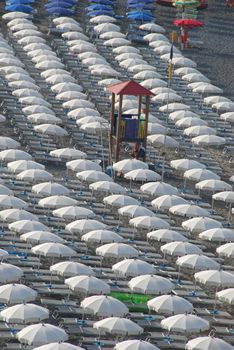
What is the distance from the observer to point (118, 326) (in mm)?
47125

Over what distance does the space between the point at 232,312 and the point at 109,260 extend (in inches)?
210

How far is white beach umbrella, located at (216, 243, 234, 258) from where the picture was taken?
54.6 meters

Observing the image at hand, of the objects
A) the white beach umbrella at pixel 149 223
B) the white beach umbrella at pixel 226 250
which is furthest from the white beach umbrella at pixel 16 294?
the white beach umbrella at pixel 226 250

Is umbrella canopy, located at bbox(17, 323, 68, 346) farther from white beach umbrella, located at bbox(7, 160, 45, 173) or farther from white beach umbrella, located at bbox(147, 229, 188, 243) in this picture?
white beach umbrella, located at bbox(7, 160, 45, 173)

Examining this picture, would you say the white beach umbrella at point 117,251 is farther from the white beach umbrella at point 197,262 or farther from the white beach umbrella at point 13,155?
the white beach umbrella at point 13,155

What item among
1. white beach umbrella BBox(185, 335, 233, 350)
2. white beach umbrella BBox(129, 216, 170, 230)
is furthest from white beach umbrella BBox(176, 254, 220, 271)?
white beach umbrella BBox(185, 335, 233, 350)

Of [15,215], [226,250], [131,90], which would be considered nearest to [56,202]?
[15,215]

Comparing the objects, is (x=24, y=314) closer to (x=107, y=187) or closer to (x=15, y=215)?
(x=15, y=215)

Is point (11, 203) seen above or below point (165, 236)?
above

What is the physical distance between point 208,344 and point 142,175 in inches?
637

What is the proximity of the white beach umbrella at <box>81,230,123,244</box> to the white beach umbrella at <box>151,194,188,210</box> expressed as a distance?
4616mm

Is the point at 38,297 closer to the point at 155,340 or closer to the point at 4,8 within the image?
the point at 155,340

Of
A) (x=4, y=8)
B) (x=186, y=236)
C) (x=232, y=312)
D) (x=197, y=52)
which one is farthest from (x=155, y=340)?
(x=4, y=8)

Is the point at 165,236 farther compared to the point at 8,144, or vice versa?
the point at 8,144
